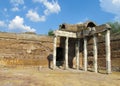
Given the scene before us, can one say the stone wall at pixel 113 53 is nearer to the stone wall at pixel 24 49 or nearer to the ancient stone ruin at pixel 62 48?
the ancient stone ruin at pixel 62 48

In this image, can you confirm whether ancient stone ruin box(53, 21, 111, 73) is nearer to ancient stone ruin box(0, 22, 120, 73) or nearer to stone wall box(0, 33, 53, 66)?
ancient stone ruin box(0, 22, 120, 73)

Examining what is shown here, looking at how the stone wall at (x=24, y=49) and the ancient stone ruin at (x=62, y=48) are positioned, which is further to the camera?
the stone wall at (x=24, y=49)

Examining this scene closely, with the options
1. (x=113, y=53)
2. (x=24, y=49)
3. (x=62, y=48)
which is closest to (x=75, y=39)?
(x=62, y=48)

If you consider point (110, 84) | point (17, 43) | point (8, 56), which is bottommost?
point (110, 84)

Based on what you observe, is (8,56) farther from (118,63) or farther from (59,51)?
(118,63)

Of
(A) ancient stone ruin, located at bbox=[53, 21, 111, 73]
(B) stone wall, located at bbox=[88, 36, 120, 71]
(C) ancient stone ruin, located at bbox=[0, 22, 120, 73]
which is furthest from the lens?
(A) ancient stone ruin, located at bbox=[53, 21, 111, 73]

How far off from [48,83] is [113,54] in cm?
1227

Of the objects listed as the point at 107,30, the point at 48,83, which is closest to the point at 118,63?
the point at 107,30

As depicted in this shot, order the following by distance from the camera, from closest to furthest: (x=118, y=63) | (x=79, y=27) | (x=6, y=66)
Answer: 1. (x=118, y=63)
2. (x=6, y=66)
3. (x=79, y=27)

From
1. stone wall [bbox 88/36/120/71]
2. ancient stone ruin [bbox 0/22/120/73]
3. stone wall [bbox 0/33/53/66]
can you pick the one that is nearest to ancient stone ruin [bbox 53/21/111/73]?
ancient stone ruin [bbox 0/22/120/73]

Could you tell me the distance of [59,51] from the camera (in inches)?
1208

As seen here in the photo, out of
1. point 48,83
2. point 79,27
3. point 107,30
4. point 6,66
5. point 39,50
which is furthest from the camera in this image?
point 79,27

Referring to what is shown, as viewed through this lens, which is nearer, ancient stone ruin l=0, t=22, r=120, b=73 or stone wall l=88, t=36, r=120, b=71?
stone wall l=88, t=36, r=120, b=71

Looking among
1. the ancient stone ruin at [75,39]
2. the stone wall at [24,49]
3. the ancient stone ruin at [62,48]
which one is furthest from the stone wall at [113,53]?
the stone wall at [24,49]
